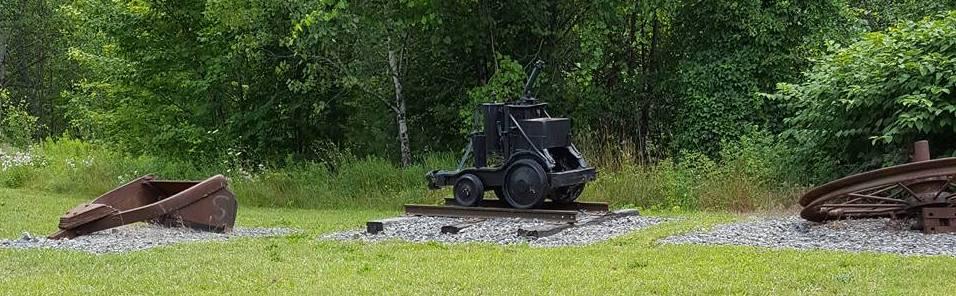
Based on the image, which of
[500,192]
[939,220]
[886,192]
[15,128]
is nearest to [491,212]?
[500,192]

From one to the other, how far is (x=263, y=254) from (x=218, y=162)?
9556 mm

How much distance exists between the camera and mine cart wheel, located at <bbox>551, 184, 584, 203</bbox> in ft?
34.7

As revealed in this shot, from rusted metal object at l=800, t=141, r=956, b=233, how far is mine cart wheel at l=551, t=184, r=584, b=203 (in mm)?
2460

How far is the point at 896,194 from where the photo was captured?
9.13 metres

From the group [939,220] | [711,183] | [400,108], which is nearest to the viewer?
[939,220]

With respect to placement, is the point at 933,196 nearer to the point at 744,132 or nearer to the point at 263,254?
the point at 263,254

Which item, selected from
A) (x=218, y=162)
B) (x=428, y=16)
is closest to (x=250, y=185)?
(x=218, y=162)

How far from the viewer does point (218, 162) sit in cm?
1734

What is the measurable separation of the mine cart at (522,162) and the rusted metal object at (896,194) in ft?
7.92

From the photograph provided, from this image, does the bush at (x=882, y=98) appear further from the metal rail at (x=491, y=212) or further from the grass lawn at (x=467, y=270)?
the metal rail at (x=491, y=212)

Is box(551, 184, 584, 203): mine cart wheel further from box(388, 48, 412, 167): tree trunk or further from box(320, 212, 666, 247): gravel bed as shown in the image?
box(388, 48, 412, 167): tree trunk

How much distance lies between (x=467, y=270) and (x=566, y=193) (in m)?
3.79

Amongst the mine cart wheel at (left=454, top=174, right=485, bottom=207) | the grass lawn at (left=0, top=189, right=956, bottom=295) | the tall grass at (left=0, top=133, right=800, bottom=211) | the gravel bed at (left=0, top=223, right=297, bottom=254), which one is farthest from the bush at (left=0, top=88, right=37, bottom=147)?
the grass lawn at (left=0, top=189, right=956, bottom=295)

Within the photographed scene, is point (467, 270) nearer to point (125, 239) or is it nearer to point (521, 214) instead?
point (521, 214)
